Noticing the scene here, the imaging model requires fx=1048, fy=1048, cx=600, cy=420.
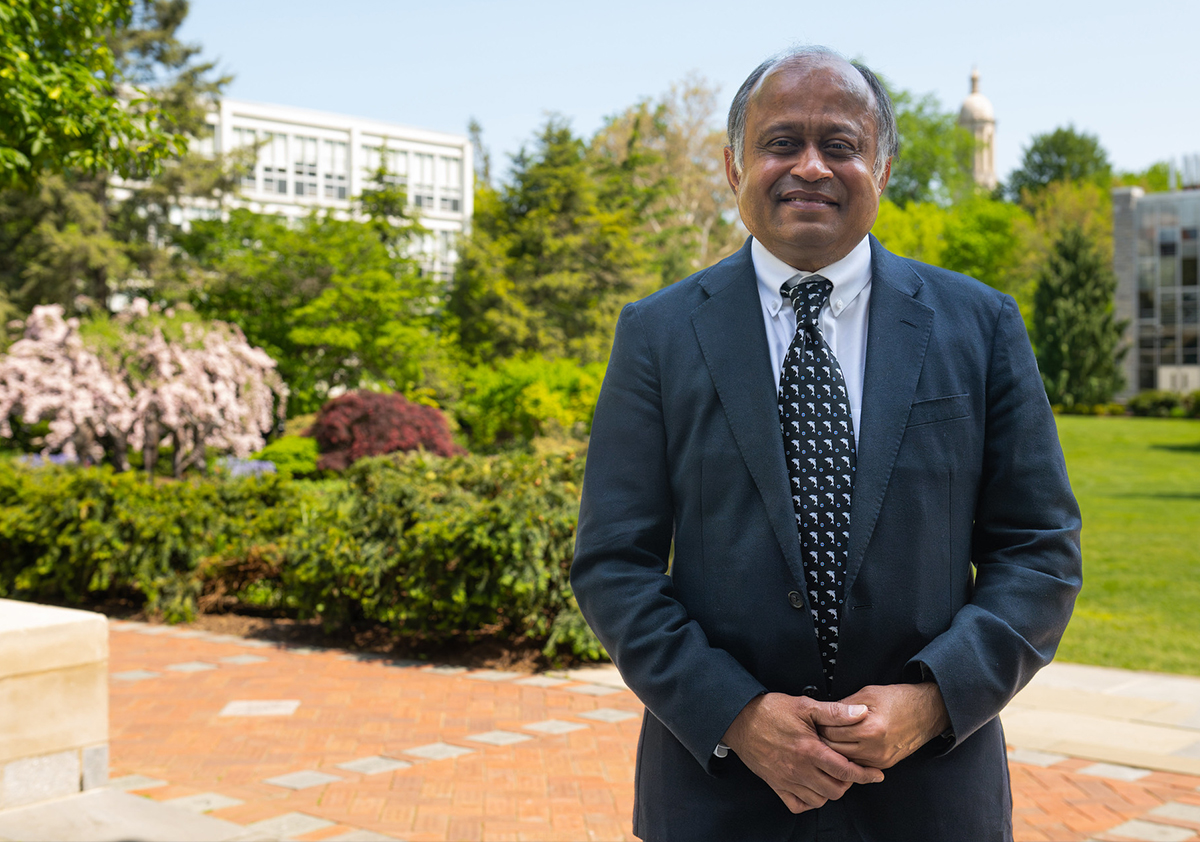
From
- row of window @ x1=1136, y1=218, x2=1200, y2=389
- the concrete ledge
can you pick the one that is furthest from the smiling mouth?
row of window @ x1=1136, y1=218, x2=1200, y2=389

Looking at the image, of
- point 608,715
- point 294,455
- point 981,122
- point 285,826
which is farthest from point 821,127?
point 981,122

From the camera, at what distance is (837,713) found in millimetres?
1588

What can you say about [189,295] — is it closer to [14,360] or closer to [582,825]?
[14,360]

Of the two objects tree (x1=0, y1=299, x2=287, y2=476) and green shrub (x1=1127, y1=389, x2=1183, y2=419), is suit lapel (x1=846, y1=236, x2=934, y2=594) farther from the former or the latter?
green shrub (x1=1127, y1=389, x2=1183, y2=419)

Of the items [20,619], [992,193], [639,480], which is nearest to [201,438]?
[20,619]

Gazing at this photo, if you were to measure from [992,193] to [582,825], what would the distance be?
6685 centimetres

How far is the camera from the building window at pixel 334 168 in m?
52.8

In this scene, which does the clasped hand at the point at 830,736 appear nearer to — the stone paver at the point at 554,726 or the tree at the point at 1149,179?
the stone paver at the point at 554,726

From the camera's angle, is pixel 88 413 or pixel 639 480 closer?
pixel 639 480

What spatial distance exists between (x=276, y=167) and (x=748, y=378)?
5397 cm

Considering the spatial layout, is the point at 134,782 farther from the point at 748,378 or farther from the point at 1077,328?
the point at 1077,328

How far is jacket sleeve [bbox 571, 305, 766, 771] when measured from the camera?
65.3 inches

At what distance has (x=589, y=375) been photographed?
2358 centimetres

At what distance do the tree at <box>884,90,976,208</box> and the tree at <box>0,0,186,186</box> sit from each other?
59.6 meters
